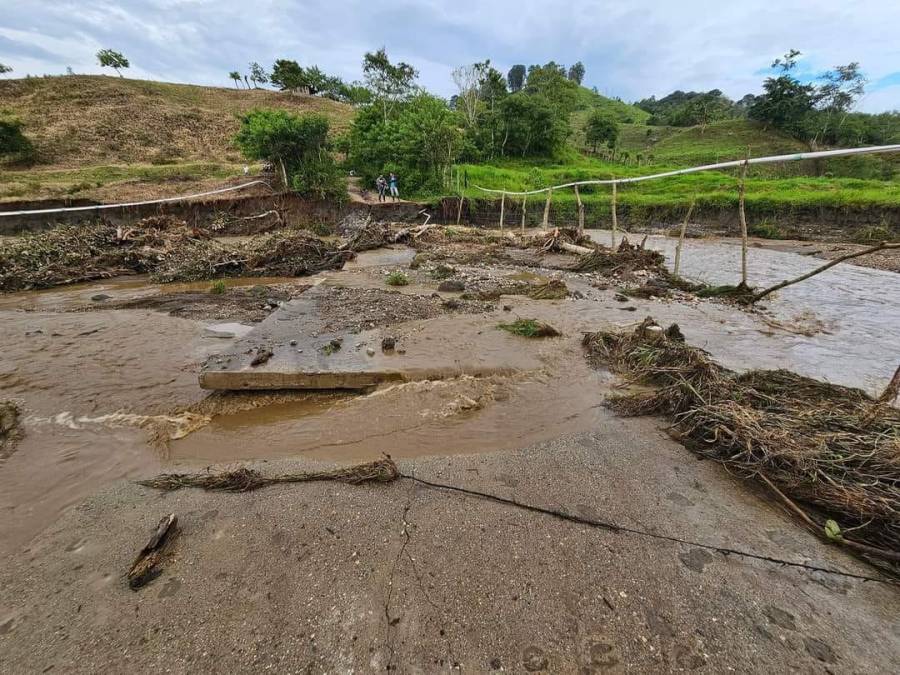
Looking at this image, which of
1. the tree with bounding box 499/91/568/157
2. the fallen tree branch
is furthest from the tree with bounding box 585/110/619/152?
the fallen tree branch

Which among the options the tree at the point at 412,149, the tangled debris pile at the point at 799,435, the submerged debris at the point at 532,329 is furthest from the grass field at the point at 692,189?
the tangled debris pile at the point at 799,435

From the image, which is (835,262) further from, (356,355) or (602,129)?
(602,129)

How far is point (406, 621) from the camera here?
1.91m

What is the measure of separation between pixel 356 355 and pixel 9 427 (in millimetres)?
3466

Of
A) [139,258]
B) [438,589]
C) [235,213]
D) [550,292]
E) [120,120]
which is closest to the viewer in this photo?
[438,589]

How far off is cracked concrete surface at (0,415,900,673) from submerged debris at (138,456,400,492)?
0.08 meters

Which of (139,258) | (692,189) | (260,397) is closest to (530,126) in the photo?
(692,189)

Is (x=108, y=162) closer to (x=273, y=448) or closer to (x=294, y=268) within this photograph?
(x=294, y=268)

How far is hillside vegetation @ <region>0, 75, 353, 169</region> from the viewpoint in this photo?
25297 millimetres

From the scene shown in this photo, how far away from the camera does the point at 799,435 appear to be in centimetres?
296

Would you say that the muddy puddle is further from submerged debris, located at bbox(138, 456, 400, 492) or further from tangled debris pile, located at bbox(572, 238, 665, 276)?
submerged debris, located at bbox(138, 456, 400, 492)

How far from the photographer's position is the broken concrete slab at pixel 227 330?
242 inches

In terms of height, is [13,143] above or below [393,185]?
above

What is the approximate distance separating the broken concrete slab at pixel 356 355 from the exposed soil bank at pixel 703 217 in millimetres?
17439
